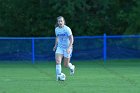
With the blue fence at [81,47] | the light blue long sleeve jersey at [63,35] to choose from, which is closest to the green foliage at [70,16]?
the blue fence at [81,47]

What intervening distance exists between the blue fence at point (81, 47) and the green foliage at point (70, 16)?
2.81 meters

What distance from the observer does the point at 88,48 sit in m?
29.2

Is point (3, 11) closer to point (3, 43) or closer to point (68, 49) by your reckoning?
point (3, 43)

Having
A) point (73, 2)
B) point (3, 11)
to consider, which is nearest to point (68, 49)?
point (73, 2)

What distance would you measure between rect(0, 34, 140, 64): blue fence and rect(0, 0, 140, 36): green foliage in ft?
9.21

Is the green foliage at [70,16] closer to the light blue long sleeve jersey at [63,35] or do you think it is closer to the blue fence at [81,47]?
the blue fence at [81,47]

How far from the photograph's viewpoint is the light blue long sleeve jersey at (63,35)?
55.5 feet

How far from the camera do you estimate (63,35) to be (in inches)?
671

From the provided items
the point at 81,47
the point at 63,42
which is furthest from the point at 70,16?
the point at 63,42

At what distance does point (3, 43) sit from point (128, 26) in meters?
7.79

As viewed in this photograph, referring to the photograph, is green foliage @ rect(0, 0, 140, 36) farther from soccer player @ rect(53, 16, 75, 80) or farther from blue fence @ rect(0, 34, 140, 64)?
soccer player @ rect(53, 16, 75, 80)

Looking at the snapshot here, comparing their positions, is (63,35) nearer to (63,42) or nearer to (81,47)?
(63,42)

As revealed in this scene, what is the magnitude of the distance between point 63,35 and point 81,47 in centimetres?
1222

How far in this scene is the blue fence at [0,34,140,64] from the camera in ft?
94.3
